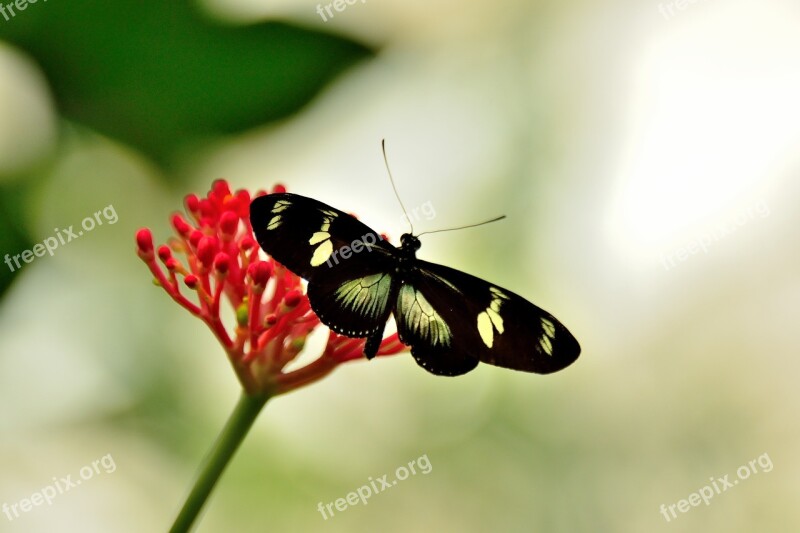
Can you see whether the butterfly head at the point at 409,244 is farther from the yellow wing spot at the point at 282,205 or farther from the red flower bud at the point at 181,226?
the red flower bud at the point at 181,226

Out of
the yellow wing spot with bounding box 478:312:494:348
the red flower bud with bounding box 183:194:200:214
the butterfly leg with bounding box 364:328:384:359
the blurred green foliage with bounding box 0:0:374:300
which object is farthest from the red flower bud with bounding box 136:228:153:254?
the blurred green foliage with bounding box 0:0:374:300

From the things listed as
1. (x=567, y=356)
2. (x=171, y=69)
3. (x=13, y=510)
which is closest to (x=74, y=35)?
(x=171, y=69)

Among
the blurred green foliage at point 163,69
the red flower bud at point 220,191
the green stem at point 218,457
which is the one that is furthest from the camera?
the blurred green foliage at point 163,69

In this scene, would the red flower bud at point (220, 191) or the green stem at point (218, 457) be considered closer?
the green stem at point (218, 457)

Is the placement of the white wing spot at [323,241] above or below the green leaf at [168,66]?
below

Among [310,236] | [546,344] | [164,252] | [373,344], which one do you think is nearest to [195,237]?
[164,252]

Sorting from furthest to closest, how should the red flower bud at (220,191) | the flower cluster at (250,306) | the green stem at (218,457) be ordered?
the red flower bud at (220,191) < the flower cluster at (250,306) < the green stem at (218,457)

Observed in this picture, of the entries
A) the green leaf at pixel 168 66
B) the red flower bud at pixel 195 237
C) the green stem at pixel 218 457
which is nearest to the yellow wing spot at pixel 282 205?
the red flower bud at pixel 195 237

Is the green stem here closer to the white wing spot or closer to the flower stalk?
the flower stalk

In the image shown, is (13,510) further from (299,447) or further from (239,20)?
(239,20)
